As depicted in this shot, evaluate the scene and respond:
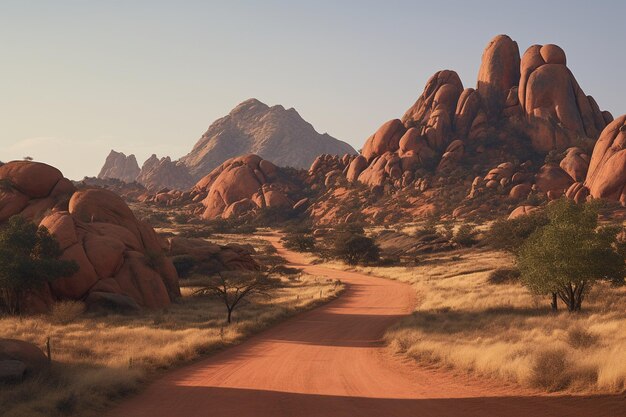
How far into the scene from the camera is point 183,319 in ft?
99.0

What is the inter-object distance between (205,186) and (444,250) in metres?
94.1

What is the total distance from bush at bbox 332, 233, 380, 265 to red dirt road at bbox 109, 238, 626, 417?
1611 inches

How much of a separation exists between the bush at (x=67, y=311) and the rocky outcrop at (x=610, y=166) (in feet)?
245

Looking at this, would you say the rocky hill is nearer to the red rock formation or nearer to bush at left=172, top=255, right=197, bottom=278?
the red rock formation

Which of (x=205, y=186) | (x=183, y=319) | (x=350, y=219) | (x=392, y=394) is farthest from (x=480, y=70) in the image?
(x=392, y=394)

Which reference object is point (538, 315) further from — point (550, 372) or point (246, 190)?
point (246, 190)

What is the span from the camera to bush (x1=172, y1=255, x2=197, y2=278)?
165 feet

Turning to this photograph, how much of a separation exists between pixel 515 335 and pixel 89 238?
27.4 metres

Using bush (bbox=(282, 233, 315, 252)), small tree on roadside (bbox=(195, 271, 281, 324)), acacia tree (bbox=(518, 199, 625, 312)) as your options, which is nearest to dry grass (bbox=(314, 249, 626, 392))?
acacia tree (bbox=(518, 199, 625, 312))

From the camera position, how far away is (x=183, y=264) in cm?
5047

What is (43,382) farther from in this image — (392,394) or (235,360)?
(392,394)

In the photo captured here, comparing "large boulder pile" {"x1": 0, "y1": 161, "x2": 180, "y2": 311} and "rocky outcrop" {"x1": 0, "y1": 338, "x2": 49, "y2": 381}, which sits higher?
"large boulder pile" {"x1": 0, "y1": 161, "x2": 180, "y2": 311}

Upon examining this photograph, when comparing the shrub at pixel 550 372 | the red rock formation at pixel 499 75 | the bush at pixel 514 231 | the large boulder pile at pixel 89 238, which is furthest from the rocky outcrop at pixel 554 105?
the shrub at pixel 550 372

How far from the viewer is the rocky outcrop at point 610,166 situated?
7688 centimetres
